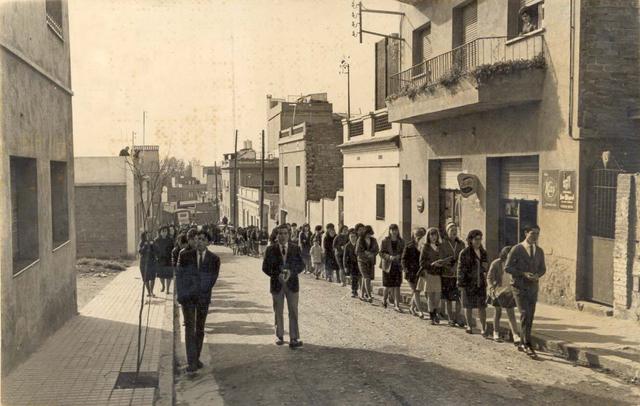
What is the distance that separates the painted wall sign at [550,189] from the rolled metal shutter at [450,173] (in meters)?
4.04

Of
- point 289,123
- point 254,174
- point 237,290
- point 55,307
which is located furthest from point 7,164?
point 254,174

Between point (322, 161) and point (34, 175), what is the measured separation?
24.7 meters

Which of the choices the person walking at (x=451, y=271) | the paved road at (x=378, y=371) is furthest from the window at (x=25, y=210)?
the person walking at (x=451, y=271)

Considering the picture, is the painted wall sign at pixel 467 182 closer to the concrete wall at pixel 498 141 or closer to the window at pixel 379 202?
the concrete wall at pixel 498 141

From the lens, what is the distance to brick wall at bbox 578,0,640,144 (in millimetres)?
11180

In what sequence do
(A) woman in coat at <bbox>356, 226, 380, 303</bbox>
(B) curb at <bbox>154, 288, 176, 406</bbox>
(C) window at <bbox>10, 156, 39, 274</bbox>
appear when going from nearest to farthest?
(B) curb at <bbox>154, 288, 176, 406</bbox> < (C) window at <bbox>10, 156, 39, 274</bbox> < (A) woman in coat at <bbox>356, 226, 380, 303</bbox>

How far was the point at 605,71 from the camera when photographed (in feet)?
36.8

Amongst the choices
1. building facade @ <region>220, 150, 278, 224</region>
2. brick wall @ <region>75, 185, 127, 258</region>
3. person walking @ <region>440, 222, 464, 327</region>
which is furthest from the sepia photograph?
building facade @ <region>220, 150, 278, 224</region>

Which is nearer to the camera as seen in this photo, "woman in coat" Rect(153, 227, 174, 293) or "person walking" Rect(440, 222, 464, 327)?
"person walking" Rect(440, 222, 464, 327)

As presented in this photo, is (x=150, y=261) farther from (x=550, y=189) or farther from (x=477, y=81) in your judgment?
(x=550, y=189)

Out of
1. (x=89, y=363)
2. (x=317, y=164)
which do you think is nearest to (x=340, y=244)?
(x=89, y=363)

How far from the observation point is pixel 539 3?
12.6 m

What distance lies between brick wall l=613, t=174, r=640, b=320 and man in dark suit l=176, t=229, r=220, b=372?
21.6 feet

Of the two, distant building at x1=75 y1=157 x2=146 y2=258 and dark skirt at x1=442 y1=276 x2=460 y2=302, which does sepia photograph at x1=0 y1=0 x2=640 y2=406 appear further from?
distant building at x1=75 y1=157 x2=146 y2=258
